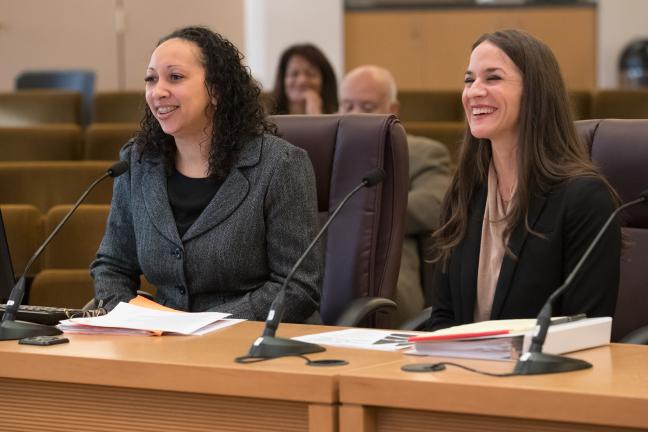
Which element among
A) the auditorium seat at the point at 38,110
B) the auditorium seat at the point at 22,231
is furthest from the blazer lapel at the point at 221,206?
the auditorium seat at the point at 38,110

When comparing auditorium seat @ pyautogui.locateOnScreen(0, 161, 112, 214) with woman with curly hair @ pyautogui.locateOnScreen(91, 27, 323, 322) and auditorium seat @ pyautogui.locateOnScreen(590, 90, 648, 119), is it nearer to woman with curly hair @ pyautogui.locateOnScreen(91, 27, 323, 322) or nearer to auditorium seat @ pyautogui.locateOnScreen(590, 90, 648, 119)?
woman with curly hair @ pyautogui.locateOnScreen(91, 27, 323, 322)

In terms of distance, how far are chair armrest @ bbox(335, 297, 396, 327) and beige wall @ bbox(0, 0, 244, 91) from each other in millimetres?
6022

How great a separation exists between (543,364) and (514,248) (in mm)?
684

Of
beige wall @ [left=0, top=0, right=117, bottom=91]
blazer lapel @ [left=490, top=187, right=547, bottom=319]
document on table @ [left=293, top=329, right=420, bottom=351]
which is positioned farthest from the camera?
beige wall @ [left=0, top=0, right=117, bottom=91]

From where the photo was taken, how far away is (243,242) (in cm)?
250

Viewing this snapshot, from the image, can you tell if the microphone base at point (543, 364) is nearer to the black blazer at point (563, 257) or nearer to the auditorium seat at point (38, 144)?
the black blazer at point (563, 257)

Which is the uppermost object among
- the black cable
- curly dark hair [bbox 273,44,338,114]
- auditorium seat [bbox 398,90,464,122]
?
curly dark hair [bbox 273,44,338,114]

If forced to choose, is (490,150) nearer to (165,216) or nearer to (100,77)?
(165,216)

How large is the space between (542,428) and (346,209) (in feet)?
4.40

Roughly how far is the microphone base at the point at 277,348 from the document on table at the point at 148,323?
0.29 metres

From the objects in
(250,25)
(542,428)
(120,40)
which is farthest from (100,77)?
(542,428)

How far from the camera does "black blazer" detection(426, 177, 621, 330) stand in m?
2.19

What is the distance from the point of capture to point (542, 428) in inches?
59.0

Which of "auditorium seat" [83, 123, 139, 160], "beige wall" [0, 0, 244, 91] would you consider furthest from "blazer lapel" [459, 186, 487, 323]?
"beige wall" [0, 0, 244, 91]
